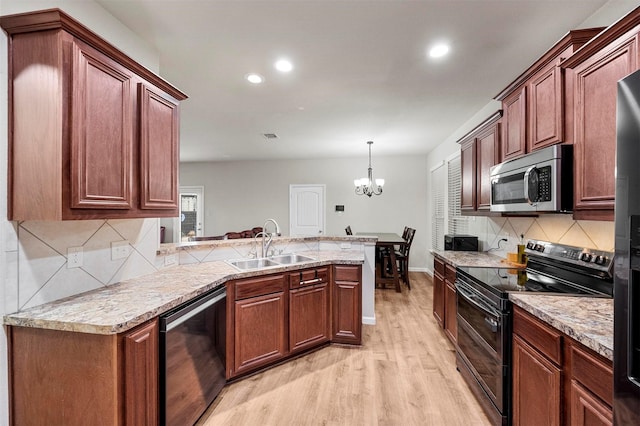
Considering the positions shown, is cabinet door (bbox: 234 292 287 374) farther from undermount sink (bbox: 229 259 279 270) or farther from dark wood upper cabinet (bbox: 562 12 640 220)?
dark wood upper cabinet (bbox: 562 12 640 220)

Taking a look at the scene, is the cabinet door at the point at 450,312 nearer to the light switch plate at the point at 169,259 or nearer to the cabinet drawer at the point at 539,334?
the cabinet drawer at the point at 539,334

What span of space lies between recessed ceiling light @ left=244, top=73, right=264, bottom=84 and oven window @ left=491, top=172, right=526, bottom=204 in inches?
94.9

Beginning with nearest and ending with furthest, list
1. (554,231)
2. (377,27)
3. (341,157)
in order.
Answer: (377,27) → (554,231) → (341,157)

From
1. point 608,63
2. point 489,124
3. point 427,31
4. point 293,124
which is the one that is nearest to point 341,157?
point 293,124

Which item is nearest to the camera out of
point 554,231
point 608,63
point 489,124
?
point 608,63

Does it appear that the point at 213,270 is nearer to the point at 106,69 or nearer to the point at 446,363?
the point at 106,69

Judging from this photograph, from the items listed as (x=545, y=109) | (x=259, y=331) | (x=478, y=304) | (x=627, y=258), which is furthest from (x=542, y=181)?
(x=259, y=331)

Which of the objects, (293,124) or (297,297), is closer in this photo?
(297,297)

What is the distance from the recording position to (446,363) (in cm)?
262

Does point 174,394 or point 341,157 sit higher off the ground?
point 341,157

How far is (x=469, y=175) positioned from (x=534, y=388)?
2261 mm

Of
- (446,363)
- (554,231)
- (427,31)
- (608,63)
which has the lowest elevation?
(446,363)

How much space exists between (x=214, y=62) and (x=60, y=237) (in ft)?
6.05

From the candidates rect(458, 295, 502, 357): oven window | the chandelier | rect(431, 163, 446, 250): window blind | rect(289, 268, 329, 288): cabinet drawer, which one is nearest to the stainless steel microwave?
rect(458, 295, 502, 357): oven window
